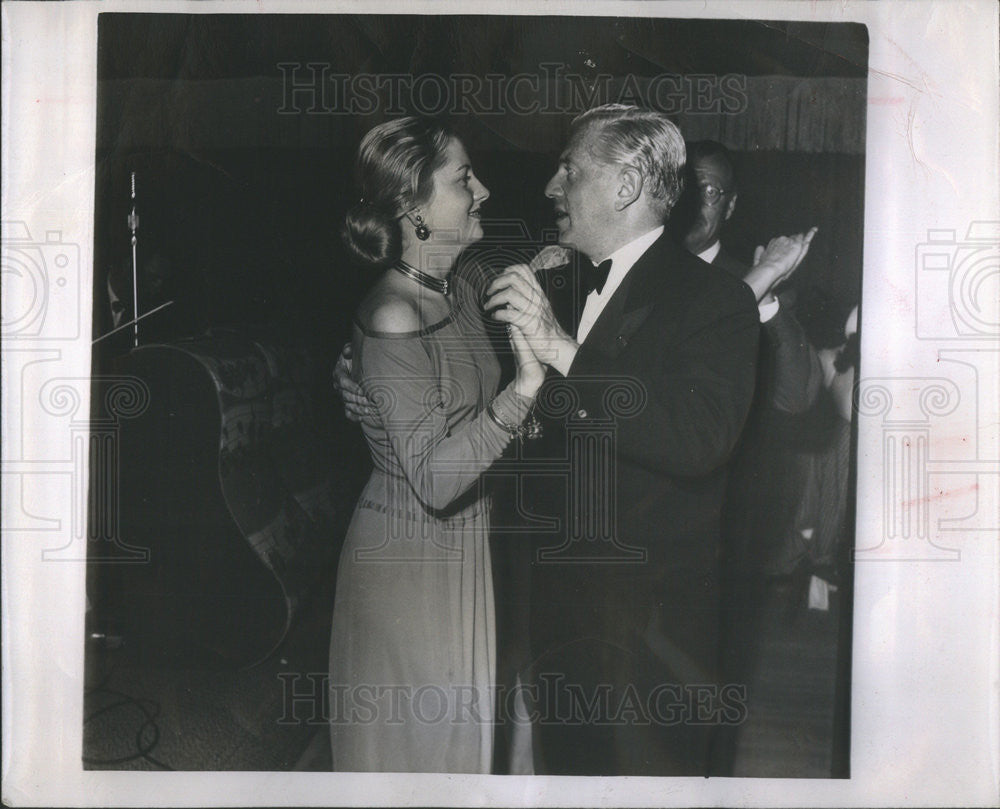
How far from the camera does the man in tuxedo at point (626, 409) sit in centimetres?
168

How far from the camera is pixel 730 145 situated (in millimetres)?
1711

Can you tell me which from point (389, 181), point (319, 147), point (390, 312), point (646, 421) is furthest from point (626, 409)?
point (319, 147)

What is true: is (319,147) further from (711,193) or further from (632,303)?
(711,193)

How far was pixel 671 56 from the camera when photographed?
1.72 meters

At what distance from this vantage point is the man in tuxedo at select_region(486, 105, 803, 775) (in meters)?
1.68

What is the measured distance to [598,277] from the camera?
1.69 metres

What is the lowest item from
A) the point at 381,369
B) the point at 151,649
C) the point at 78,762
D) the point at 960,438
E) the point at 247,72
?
the point at 78,762

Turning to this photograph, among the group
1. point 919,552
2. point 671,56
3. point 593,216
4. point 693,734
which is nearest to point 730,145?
point 671,56

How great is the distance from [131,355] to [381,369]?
0.58 meters

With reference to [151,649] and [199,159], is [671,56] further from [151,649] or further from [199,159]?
[151,649]

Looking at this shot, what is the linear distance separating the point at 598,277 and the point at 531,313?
0.17 m

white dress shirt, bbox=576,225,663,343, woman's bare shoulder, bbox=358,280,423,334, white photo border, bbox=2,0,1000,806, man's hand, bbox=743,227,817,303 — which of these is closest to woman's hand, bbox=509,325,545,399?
white dress shirt, bbox=576,225,663,343

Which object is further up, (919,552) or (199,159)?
(199,159)

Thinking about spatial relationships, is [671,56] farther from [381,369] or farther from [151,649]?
[151,649]
